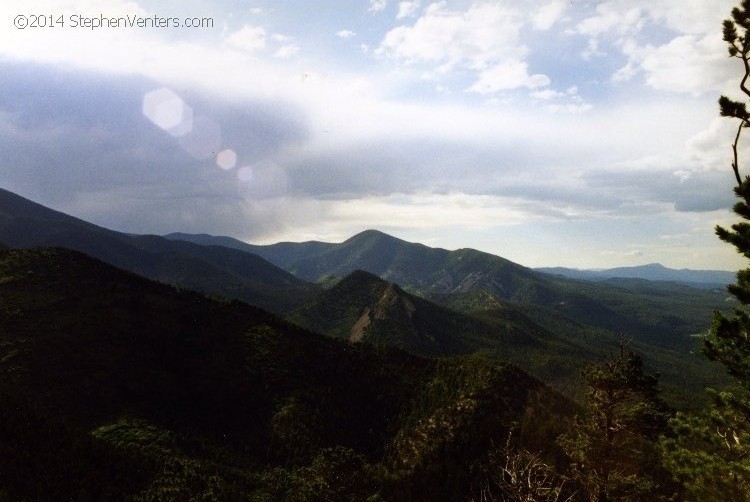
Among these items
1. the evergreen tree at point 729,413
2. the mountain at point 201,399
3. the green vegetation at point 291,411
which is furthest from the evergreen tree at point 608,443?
the mountain at point 201,399

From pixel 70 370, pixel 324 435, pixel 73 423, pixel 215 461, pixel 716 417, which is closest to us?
pixel 716 417

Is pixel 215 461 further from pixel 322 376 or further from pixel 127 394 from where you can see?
pixel 322 376

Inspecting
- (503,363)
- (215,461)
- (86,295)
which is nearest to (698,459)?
(215,461)

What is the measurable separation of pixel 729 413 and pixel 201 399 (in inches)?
3586

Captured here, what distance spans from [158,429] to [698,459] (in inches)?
2965

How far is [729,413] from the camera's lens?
24.2 m

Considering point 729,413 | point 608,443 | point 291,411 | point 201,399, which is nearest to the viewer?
point 729,413

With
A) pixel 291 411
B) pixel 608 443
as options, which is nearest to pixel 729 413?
pixel 608 443

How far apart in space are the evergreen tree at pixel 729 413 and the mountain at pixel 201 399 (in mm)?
41451

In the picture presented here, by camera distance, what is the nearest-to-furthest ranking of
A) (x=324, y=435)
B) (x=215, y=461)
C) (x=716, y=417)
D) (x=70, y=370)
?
1. (x=716, y=417)
2. (x=215, y=461)
3. (x=70, y=370)
4. (x=324, y=435)

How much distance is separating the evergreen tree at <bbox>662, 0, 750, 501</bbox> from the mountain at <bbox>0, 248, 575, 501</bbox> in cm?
4145

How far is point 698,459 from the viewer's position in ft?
84.2

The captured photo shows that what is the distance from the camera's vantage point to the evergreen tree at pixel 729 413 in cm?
2097

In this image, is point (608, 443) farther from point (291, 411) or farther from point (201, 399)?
point (201, 399)
